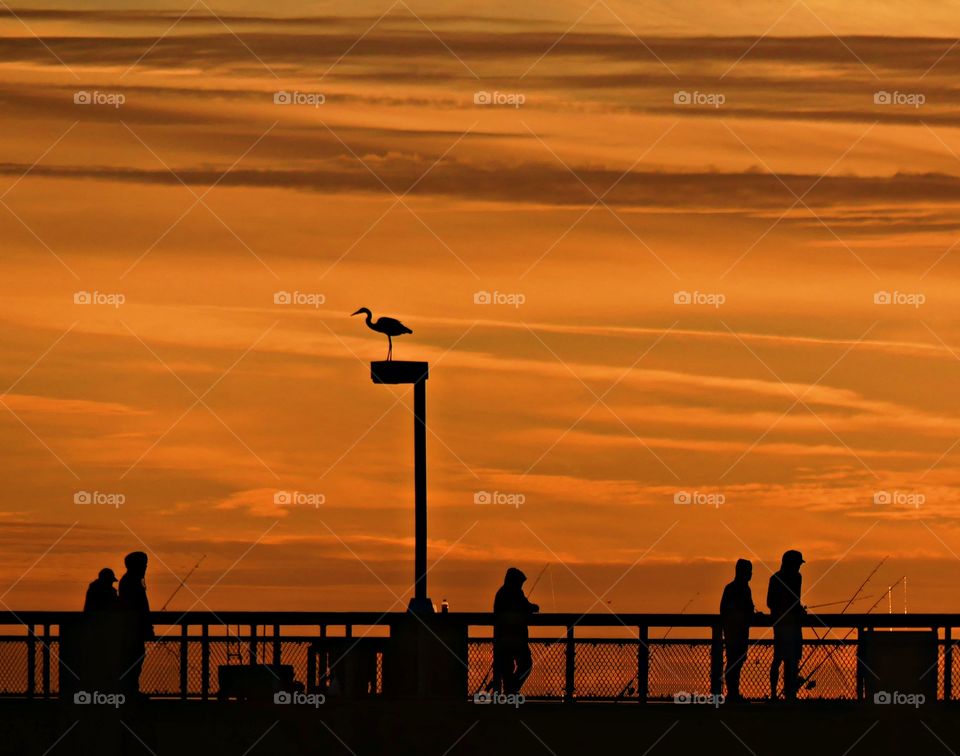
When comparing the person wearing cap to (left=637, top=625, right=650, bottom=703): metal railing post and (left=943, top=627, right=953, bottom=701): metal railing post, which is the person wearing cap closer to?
(left=637, top=625, right=650, bottom=703): metal railing post

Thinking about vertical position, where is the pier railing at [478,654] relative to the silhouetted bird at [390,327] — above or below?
below

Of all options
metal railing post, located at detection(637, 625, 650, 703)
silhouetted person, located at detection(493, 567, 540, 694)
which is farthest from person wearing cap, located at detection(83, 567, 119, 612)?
metal railing post, located at detection(637, 625, 650, 703)

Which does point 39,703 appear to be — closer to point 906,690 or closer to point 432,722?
point 432,722

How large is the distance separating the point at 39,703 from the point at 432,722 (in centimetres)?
514

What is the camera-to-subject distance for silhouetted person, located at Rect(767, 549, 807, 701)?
1390 inches

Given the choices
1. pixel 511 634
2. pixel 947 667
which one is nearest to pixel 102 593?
pixel 511 634

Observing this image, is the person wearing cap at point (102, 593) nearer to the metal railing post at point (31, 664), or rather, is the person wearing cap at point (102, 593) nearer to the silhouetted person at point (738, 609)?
the metal railing post at point (31, 664)

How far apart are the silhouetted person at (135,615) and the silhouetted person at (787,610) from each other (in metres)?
7.93

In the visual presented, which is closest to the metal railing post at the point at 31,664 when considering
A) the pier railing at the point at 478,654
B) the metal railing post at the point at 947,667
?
the pier railing at the point at 478,654

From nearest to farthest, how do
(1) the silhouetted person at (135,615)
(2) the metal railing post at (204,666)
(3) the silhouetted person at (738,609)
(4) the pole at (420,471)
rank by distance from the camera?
(1) the silhouetted person at (135,615)
(3) the silhouetted person at (738,609)
(2) the metal railing post at (204,666)
(4) the pole at (420,471)

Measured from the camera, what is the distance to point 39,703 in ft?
118

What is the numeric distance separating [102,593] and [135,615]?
0.98 m

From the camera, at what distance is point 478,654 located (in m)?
37.2

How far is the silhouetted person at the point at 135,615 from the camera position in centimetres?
3409
